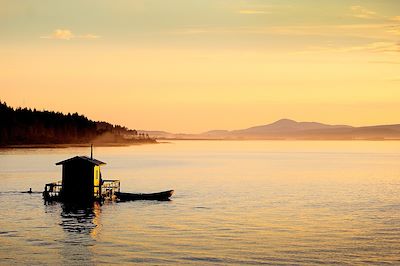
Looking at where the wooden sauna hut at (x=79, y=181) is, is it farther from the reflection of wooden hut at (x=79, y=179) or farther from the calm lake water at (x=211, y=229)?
the calm lake water at (x=211, y=229)

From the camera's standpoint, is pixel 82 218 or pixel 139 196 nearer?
pixel 82 218

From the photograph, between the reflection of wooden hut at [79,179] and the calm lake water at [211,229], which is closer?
the calm lake water at [211,229]

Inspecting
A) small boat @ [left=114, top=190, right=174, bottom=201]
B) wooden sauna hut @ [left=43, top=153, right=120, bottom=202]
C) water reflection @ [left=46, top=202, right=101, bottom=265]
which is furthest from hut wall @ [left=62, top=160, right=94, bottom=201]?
small boat @ [left=114, top=190, right=174, bottom=201]

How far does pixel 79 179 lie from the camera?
257 feet

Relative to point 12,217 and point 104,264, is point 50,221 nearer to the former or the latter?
point 12,217

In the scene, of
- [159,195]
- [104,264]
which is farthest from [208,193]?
[104,264]

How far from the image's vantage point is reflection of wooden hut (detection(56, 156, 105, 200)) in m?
77.3

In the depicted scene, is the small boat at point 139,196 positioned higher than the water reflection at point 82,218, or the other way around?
the small boat at point 139,196

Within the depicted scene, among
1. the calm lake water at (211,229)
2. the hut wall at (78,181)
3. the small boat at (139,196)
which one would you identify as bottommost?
the calm lake water at (211,229)

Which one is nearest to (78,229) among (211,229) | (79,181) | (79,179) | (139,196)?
(211,229)

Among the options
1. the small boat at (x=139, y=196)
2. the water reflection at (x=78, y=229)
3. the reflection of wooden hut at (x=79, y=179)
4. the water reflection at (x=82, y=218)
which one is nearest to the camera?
the water reflection at (x=78, y=229)

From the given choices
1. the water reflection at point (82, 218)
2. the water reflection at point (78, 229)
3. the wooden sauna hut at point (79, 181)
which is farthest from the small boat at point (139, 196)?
the wooden sauna hut at point (79, 181)

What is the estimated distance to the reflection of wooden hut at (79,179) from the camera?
77312 millimetres

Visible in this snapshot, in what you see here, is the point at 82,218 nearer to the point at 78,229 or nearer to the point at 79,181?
the point at 78,229
